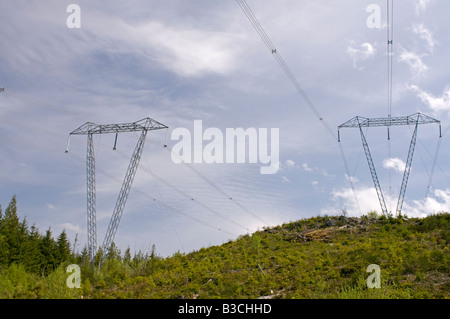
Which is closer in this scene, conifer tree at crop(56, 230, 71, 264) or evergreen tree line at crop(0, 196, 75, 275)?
evergreen tree line at crop(0, 196, 75, 275)

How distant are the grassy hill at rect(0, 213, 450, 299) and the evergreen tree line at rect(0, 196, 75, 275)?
107 ft

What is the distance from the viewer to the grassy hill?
60.0 feet

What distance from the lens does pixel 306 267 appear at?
23.3 metres

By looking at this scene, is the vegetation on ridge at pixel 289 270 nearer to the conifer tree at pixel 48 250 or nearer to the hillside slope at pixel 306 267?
the hillside slope at pixel 306 267

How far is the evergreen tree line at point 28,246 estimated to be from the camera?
57.1 m

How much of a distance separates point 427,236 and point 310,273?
12628 millimetres

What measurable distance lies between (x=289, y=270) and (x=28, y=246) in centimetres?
5479

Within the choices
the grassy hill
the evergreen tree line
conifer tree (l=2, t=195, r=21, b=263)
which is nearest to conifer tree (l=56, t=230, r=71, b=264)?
the evergreen tree line

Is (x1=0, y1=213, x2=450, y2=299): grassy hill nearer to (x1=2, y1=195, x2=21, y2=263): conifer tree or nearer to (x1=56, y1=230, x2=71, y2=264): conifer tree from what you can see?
(x1=2, y1=195, x2=21, y2=263): conifer tree

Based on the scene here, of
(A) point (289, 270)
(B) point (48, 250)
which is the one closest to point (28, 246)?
(B) point (48, 250)

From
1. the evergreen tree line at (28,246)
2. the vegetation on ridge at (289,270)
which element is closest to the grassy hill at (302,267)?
the vegetation on ridge at (289,270)

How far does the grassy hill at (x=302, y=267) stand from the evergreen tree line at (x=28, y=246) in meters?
32.6

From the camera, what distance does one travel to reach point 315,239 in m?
33.0
